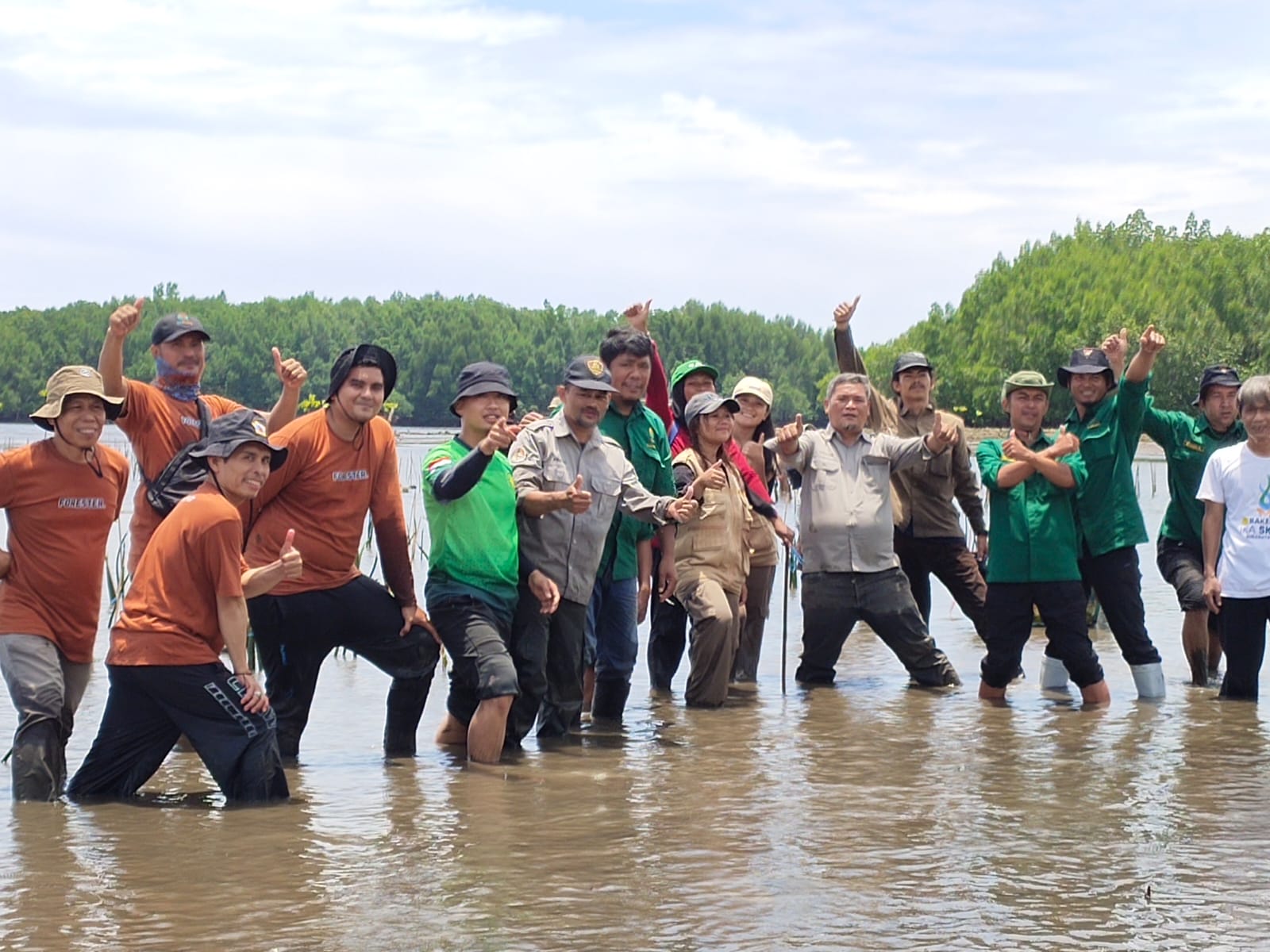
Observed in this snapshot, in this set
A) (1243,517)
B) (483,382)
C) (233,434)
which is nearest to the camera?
(233,434)

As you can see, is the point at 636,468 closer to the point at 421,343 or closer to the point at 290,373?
the point at 290,373

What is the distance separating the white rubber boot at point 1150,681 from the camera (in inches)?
410

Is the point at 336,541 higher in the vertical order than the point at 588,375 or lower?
lower

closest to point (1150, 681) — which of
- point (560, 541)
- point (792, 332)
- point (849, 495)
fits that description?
point (849, 495)

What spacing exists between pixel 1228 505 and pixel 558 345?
165 metres

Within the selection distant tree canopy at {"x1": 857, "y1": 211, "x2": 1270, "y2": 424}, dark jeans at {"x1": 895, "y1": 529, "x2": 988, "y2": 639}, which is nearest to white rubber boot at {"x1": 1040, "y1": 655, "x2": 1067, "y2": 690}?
dark jeans at {"x1": 895, "y1": 529, "x2": 988, "y2": 639}

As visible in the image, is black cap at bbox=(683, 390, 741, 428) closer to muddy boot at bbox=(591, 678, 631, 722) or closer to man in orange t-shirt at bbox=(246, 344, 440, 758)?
muddy boot at bbox=(591, 678, 631, 722)

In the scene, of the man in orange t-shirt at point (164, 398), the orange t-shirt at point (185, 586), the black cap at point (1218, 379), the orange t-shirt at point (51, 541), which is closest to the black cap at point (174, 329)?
the man in orange t-shirt at point (164, 398)

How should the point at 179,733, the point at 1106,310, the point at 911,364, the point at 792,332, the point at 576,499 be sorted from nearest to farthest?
the point at 179,733 → the point at 576,499 → the point at 911,364 → the point at 1106,310 → the point at 792,332

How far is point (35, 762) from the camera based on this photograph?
7.30m

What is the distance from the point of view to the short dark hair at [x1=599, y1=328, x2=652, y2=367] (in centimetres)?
916

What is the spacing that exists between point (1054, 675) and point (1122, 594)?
967mm

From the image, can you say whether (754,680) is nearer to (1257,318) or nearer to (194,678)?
(194,678)

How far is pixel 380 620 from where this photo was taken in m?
8.07
